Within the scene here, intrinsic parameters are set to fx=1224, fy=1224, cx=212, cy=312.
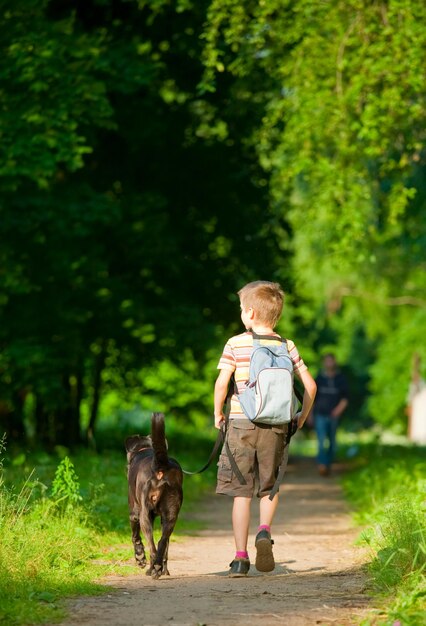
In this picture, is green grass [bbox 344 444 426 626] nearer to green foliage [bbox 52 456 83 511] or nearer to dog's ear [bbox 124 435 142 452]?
dog's ear [bbox 124 435 142 452]

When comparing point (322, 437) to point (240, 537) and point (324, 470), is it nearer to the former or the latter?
point (324, 470)

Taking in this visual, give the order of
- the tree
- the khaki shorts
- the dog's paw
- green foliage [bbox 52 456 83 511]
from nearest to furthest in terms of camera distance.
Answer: the khaki shorts, the dog's paw, green foliage [bbox 52 456 83 511], the tree

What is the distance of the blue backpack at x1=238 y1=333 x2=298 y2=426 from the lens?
7.96m

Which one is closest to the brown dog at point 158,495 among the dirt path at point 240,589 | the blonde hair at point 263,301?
the dirt path at point 240,589

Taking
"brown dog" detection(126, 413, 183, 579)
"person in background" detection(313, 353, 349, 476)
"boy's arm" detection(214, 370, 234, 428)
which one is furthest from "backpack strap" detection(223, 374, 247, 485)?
"person in background" detection(313, 353, 349, 476)

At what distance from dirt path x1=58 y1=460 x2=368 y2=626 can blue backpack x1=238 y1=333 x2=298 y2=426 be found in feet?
3.52

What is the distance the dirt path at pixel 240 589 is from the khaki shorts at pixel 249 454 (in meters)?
0.60

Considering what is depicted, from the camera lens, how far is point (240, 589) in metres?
7.47

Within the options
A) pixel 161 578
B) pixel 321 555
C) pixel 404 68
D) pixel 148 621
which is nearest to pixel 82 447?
pixel 404 68

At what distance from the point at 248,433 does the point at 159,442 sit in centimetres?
73

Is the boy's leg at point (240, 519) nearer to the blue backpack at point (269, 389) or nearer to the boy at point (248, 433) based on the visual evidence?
the boy at point (248, 433)

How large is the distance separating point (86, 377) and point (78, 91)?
926 centimetres

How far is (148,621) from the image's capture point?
6324mm

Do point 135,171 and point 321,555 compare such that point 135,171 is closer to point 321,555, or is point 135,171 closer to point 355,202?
point 355,202
